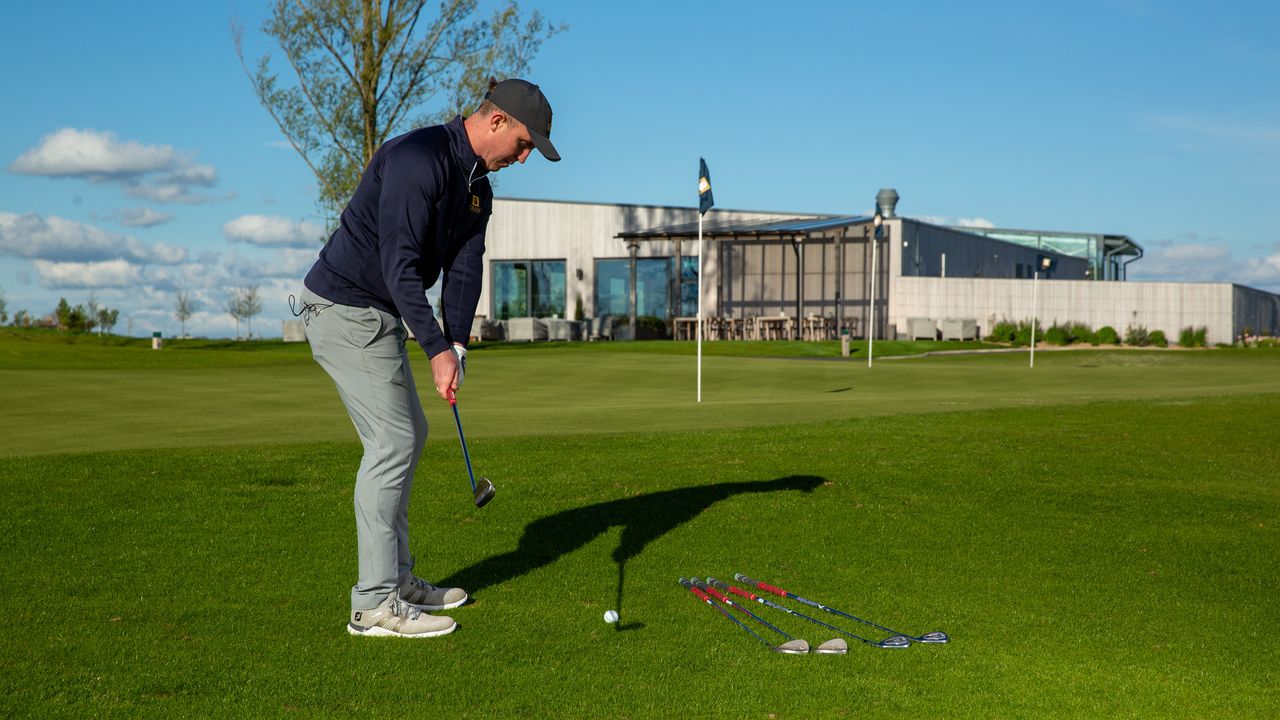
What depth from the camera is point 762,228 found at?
155ft

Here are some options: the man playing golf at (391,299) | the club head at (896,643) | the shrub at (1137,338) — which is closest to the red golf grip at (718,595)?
the club head at (896,643)

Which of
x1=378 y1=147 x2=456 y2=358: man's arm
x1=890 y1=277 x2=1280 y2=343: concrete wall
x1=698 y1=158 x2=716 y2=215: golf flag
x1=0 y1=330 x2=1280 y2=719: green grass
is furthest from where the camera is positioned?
x1=890 y1=277 x2=1280 y2=343: concrete wall

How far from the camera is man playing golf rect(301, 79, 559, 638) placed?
16.3 feet

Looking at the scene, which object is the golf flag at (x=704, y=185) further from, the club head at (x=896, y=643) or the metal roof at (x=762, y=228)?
the metal roof at (x=762, y=228)

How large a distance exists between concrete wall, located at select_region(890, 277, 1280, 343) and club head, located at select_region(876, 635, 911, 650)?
1777 inches

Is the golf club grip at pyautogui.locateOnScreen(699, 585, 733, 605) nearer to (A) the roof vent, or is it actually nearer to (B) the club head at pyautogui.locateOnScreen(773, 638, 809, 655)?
(B) the club head at pyautogui.locateOnScreen(773, 638, 809, 655)

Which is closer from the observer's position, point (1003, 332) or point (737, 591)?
point (737, 591)

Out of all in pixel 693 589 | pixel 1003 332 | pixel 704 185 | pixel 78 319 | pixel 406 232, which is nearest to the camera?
pixel 406 232

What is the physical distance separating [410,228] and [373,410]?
0.87 m

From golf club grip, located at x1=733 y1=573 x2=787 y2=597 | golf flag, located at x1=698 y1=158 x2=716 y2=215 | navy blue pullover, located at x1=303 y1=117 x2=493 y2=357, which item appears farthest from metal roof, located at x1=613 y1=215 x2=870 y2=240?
navy blue pullover, located at x1=303 y1=117 x2=493 y2=357

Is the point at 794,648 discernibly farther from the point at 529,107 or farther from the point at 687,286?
the point at 687,286

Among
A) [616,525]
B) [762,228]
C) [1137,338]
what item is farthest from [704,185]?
[1137,338]

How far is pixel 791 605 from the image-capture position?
5582 mm

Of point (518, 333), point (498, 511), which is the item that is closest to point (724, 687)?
point (498, 511)
